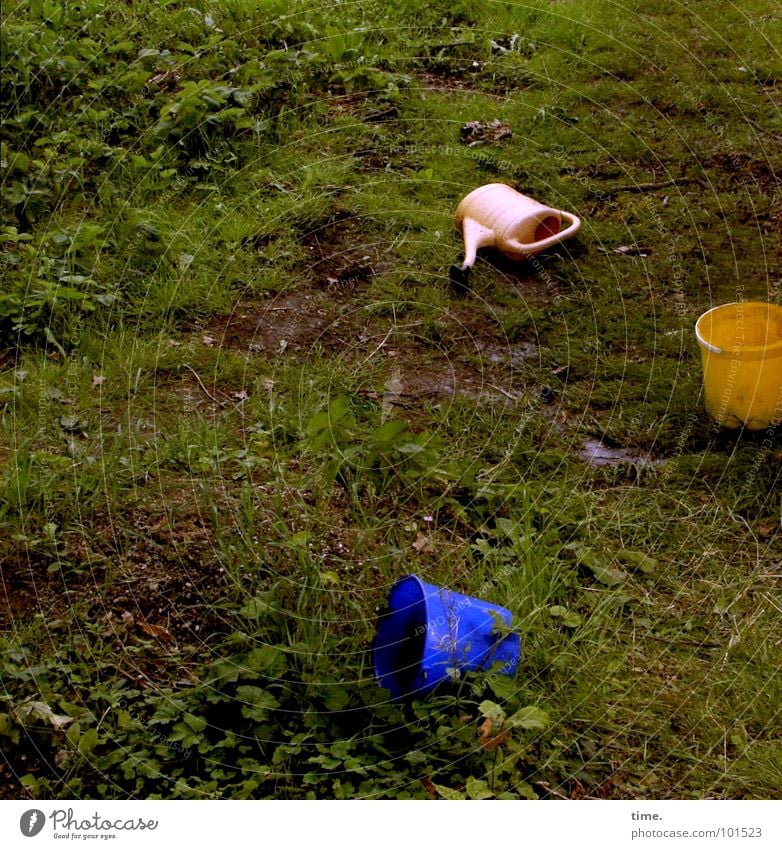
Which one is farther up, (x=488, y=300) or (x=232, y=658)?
(x=488, y=300)

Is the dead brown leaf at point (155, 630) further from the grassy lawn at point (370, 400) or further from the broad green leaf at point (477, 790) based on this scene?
the broad green leaf at point (477, 790)

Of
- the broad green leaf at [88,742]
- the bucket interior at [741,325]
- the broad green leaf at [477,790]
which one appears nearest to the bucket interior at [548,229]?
the bucket interior at [741,325]

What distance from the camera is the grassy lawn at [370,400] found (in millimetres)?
2445

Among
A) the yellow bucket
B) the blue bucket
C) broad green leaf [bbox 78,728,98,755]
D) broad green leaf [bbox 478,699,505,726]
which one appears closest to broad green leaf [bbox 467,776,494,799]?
broad green leaf [bbox 478,699,505,726]

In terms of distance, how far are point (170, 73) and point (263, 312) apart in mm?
1743

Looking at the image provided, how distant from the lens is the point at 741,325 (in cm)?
331

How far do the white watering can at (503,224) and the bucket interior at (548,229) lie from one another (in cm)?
3
